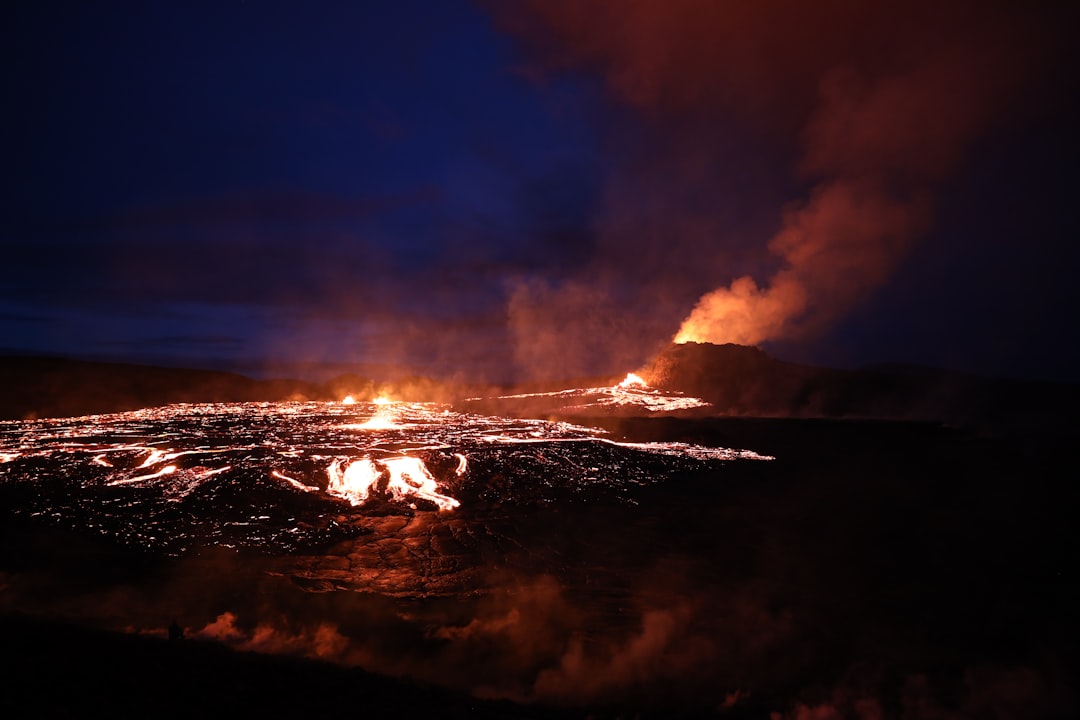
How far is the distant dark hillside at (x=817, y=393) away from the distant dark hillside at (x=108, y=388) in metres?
71.2

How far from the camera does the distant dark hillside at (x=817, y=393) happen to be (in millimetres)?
71500

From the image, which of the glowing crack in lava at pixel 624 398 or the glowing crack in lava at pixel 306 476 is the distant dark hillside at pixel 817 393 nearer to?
the glowing crack in lava at pixel 624 398

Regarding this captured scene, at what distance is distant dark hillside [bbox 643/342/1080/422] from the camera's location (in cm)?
7150

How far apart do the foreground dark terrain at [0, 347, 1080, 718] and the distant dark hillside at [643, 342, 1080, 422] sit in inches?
1575

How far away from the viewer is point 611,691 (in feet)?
32.5

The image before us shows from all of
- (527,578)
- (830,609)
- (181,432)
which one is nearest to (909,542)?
(830,609)

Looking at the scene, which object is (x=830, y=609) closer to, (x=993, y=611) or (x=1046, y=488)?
(x=993, y=611)

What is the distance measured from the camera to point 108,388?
3826 inches

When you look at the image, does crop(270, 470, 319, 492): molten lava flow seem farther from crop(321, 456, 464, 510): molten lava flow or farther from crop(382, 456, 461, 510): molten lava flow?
crop(382, 456, 461, 510): molten lava flow

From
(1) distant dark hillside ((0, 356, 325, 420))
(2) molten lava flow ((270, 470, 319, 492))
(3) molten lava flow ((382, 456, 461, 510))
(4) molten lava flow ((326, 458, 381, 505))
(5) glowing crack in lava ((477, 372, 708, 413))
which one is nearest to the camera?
(3) molten lava flow ((382, 456, 461, 510))

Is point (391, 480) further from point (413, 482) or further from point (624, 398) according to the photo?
point (624, 398)

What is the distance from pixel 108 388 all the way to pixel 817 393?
336ft

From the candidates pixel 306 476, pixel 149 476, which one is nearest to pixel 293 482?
pixel 306 476

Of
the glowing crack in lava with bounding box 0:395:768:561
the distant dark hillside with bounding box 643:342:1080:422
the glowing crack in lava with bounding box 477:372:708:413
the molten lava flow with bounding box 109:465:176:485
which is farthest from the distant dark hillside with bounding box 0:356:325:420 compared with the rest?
the distant dark hillside with bounding box 643:342:1080:422
